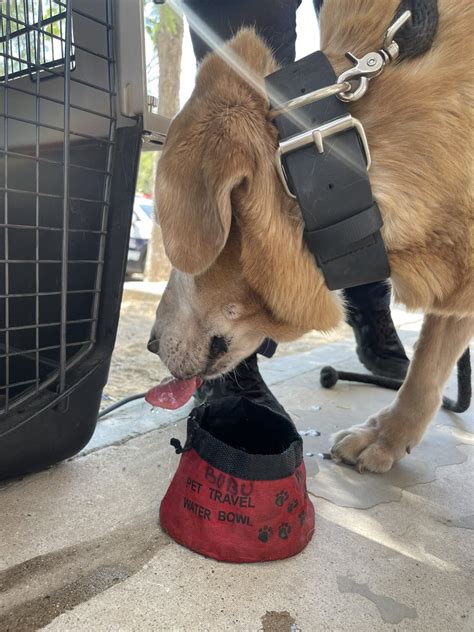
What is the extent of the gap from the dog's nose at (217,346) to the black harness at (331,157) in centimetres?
42

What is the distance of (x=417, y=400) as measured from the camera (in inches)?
68.1

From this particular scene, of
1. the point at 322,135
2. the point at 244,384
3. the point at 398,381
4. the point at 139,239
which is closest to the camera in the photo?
the point at 322,135

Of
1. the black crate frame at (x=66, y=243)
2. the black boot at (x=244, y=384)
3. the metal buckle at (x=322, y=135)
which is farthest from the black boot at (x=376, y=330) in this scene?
the metal buckle at (x=322, y=135)

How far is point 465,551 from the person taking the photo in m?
1.27

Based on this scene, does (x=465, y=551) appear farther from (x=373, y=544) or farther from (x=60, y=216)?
(x=60, y=216)

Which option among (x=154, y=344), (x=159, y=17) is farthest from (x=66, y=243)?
(x=159, y=17)

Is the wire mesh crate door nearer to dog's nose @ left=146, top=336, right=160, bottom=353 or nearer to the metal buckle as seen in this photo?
dog's nose @ left=146, top=336, right=160, bottom=353

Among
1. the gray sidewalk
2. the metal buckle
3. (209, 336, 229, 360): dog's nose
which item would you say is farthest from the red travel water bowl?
the metal buckle

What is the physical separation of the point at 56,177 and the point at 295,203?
0.68 metres

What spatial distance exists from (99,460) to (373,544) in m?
0.83

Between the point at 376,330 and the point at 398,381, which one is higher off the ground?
the point at 376,330

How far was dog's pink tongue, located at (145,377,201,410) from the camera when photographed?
1.50 meters

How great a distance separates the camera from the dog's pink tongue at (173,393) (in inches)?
59.1

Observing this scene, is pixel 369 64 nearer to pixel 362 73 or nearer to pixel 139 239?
pixel 362 73
